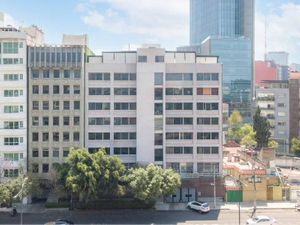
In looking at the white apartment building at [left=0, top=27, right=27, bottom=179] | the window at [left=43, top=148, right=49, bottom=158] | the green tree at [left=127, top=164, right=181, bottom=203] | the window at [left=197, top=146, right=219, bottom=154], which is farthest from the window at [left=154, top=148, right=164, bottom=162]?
the white apartment building at [left=0, top=27, right=27, bottom=179]

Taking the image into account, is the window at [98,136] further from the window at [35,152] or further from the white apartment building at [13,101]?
the white apartment building at [13,101]

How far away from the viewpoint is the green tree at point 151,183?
242ft

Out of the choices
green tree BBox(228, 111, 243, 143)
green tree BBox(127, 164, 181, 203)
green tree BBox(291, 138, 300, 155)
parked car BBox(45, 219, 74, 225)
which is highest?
green tree BBox(228, 111, 243, 143)

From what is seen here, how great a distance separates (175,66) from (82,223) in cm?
3277

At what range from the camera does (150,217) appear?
74750 mm

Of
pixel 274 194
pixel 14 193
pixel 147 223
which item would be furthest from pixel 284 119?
pixel 14 193

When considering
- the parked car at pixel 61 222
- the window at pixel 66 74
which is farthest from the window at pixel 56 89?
the parked car at pixel 61 222

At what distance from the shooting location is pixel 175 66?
8462 cm

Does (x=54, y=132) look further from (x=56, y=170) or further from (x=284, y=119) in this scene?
(x=284, y=119)

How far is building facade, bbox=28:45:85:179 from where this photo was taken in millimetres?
83750

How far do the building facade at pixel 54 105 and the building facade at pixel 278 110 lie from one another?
8419 cm

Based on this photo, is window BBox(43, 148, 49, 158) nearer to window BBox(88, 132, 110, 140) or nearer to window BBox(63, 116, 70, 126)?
window BBox(63, 116, 70, 126)

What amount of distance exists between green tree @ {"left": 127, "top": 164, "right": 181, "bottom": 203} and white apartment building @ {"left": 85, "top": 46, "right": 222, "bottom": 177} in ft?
29.6

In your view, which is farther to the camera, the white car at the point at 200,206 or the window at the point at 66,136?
the window at the point at 66,136
